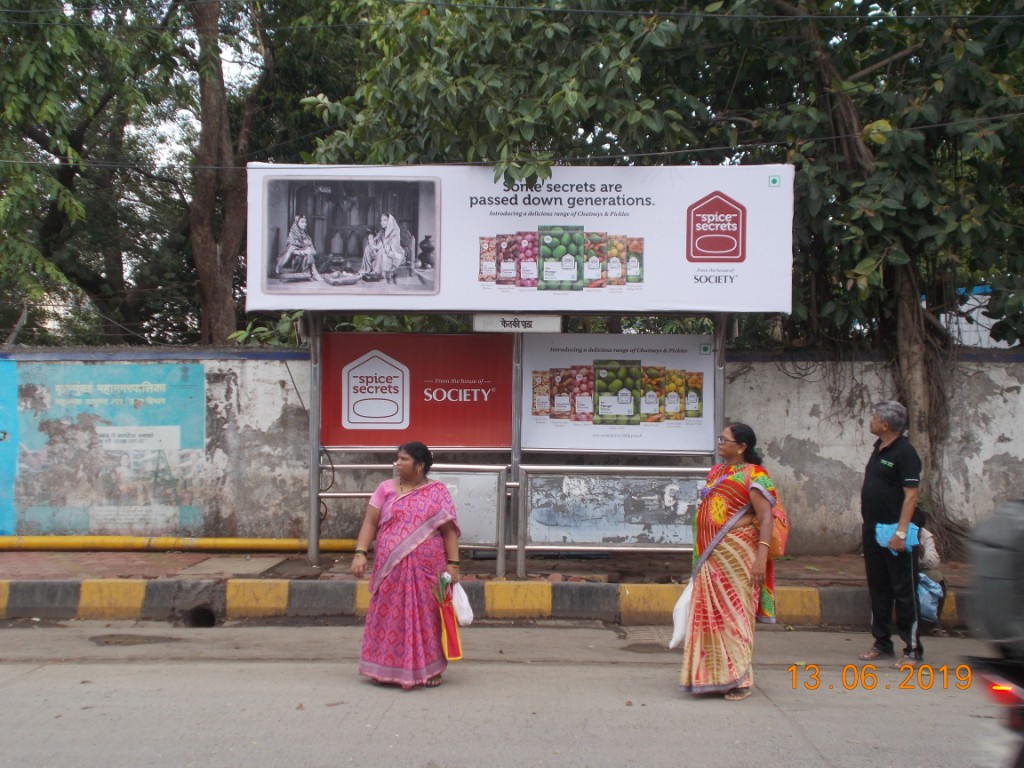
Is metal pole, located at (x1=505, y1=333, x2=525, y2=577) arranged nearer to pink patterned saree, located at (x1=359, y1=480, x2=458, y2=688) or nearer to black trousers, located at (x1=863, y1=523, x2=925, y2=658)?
pink patterned saree, located at (x1=359, y1=480, x2=458, y2=688)

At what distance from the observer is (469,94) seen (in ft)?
24.6

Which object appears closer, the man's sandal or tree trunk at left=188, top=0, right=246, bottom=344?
the man's sandal

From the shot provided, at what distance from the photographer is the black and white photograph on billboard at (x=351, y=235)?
7371 mm

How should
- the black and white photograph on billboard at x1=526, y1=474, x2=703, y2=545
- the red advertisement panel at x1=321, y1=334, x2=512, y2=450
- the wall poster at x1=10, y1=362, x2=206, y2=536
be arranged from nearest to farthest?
1. the black and white photograph on billboard at x1=526, y1=474, x2=703, y2=545
2. the red advertisement panel at x1=321, y1=334, x2=512, y2=450
3. the wall poster at x1=10, y1=362, x2=206, y2=536

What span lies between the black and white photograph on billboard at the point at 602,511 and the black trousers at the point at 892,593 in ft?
6.41

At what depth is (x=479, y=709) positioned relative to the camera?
4.79 m

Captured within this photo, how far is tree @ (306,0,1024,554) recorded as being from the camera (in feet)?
25.1

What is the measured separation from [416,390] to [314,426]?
919 mm

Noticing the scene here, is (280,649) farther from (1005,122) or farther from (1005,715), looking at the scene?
(1005,122)

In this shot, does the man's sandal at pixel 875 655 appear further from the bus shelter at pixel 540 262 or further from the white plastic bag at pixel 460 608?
Answer: the white plastic bag at pixel 460 608

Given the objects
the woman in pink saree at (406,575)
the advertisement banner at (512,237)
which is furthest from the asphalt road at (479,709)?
the advertisement banner at (512,237)

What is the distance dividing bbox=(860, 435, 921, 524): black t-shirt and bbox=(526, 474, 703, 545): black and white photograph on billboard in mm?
2010

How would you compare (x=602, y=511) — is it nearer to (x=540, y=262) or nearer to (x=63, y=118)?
(x=540, y=262)

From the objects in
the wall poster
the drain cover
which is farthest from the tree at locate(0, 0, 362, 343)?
the drain cover
